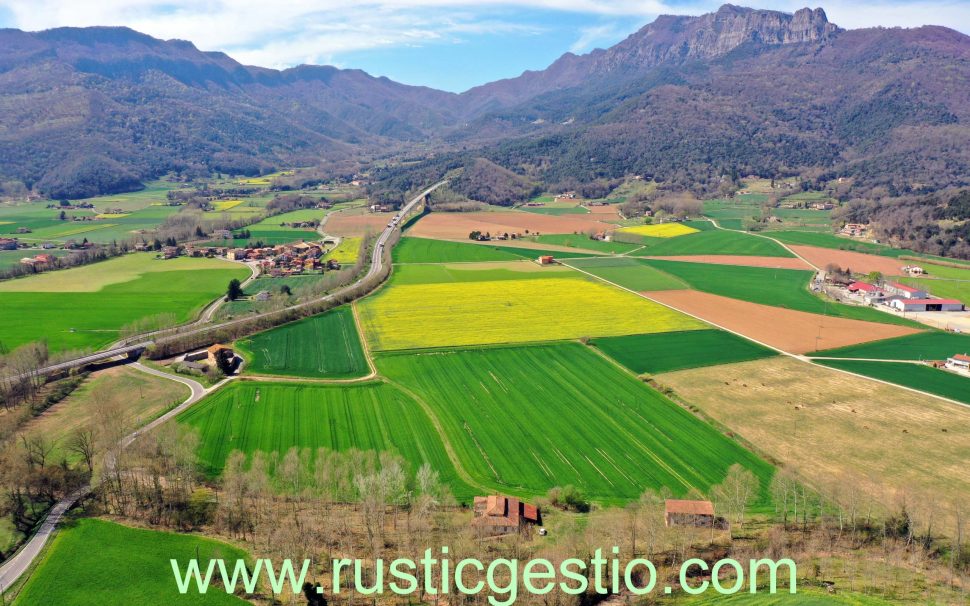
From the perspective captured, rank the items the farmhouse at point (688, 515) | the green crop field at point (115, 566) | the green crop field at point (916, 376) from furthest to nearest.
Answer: the green crop field at point (916, 376) → the farmhouse at point (688, 515) → the green crop field at point (115, 566)

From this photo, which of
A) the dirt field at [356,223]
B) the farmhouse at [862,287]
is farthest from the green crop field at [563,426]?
the dirt field at [356,223]

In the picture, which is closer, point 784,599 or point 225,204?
point 784,599

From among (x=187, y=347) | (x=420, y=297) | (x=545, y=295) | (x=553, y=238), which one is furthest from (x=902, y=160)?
(x=187, y=347)

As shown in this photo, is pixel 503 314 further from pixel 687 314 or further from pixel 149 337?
pixel 149 337

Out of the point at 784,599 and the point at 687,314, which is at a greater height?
the point at 687,314

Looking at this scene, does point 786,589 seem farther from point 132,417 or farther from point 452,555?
point 132,417

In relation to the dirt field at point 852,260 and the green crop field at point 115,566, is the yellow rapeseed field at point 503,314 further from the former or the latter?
the dirt field at point 852,260

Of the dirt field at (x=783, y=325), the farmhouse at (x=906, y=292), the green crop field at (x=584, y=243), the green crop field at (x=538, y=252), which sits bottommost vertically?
the dirt field at (x=783, y=325)

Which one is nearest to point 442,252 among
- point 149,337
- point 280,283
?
point 280,283

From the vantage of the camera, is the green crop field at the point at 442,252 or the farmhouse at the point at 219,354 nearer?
the farmhouse at the point at 219,354
